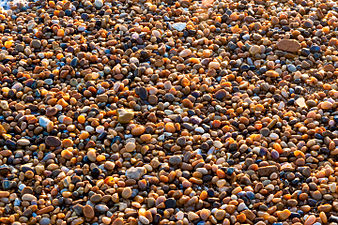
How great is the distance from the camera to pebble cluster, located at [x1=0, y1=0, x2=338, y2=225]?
230 cm

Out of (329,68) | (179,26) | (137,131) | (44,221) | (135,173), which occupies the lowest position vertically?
(44,221)

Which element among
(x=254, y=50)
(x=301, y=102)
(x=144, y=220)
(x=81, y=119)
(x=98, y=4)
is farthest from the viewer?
(x=98, y=4)

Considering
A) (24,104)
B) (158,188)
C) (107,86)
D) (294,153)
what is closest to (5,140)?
(24,104)

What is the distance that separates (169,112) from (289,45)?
1.02 meters

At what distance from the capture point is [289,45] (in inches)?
123

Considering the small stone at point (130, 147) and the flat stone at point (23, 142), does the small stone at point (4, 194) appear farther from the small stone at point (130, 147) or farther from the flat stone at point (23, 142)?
the small stone at point (130, 147)

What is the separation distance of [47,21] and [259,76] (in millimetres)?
1556

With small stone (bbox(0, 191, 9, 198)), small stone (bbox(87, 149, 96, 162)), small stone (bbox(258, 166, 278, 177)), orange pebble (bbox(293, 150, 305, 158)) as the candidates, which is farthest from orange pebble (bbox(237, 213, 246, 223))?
small stone (bbox(0, 191, 9, 198))

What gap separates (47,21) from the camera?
331cm

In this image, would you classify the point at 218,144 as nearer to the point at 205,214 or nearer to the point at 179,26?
the point at 205,214

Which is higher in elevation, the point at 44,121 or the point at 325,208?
the point at 44,121

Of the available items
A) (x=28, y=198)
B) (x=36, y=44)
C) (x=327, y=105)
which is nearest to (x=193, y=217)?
(x=28, y=198)

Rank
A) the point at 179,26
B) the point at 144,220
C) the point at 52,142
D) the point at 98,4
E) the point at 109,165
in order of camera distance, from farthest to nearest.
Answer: the point at 98,4, the point at 179,26, the point at 52,142, the point at 109,165, the point at 144,220

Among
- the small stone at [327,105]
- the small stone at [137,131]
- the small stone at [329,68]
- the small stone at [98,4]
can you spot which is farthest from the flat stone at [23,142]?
the small stone at [329,68]
